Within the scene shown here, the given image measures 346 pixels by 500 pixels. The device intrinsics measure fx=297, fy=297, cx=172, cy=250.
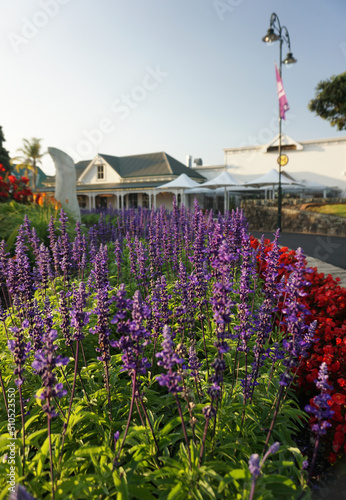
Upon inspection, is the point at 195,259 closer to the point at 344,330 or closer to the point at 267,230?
the point at 344,330

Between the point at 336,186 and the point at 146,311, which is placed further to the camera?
the point at 336,186

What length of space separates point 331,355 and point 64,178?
46.5ft

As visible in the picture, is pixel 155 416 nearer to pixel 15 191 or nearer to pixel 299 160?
pixel 15 191

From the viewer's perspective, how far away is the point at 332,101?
23.9 meters

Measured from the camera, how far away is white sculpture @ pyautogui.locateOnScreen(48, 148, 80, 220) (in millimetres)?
14453

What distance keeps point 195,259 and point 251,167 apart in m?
34.3

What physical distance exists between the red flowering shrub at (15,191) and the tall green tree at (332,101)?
76.7 ft

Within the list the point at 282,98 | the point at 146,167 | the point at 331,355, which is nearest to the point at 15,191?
the point at 331,355

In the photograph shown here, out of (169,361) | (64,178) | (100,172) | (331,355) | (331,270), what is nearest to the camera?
(169,361)

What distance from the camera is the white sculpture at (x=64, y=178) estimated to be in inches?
569

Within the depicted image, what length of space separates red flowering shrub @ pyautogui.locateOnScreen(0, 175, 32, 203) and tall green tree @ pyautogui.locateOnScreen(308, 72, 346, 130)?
76.7 feet

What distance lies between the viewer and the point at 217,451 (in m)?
2.14

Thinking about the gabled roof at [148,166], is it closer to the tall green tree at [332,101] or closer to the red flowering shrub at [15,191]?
the tall green tree at [332,101]

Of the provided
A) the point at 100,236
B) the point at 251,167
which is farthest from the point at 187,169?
the point at 100,236
